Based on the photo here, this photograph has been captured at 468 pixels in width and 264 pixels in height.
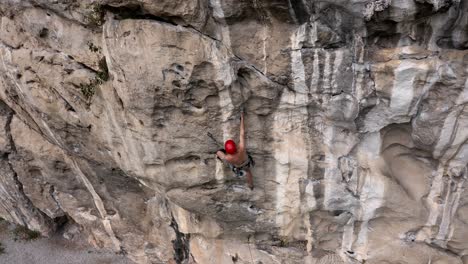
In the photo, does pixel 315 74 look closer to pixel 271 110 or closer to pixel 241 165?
pixel 271 110

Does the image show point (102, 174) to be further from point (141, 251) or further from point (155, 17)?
point (155, 17)

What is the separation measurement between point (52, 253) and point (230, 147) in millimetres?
8274

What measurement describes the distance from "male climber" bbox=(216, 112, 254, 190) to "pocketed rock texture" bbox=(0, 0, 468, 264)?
19cm

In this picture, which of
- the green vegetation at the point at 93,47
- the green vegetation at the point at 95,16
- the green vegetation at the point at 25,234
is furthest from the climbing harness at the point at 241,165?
the green vegetation at the point at 25,234

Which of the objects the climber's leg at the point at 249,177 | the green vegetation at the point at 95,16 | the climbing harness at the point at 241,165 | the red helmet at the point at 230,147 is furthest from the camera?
the climber's leg at the point at 249,177

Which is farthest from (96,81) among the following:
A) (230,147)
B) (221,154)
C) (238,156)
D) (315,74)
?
(315,74)

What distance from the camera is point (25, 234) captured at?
12.2 m

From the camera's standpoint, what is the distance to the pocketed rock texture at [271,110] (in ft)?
17.2

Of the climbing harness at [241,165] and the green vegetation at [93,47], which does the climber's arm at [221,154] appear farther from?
the green vegetation at [93,47]

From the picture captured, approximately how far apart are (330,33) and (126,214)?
663 centimetres

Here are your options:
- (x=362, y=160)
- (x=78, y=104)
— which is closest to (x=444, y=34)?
(x=362, y=160)

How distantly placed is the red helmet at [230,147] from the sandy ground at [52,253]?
6.50 m

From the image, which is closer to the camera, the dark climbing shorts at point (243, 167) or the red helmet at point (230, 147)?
the red helmet at point (230, 147)

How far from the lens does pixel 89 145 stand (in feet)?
25.8
